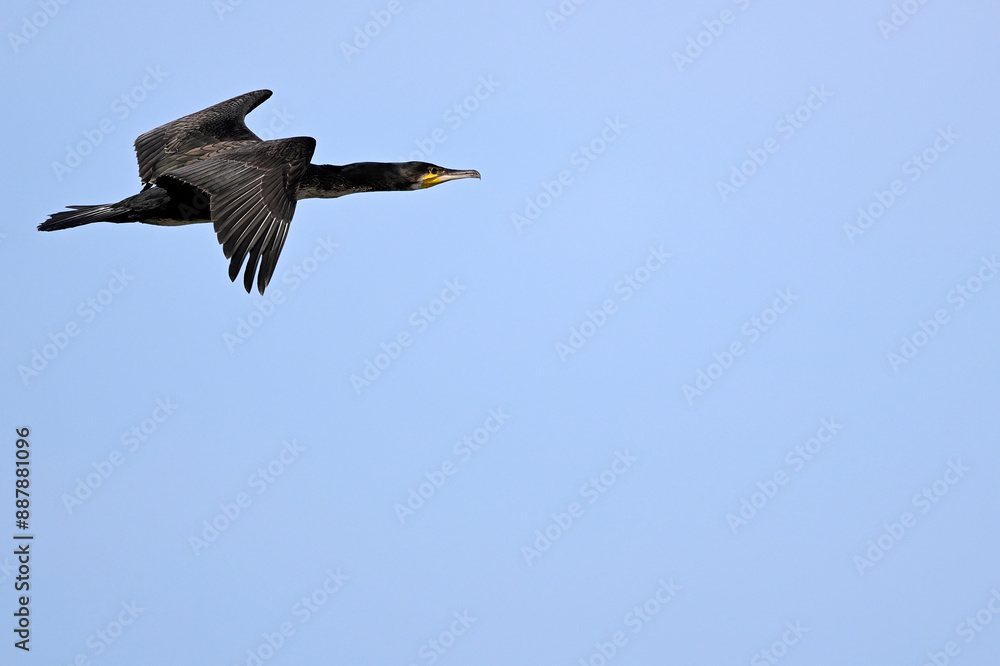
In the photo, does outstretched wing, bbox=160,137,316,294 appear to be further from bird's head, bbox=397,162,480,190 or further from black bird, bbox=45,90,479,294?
bird's head, bbox=397,162,480,190

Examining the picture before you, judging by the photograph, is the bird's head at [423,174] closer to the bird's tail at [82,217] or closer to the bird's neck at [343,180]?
the bird's neck at [343,180]

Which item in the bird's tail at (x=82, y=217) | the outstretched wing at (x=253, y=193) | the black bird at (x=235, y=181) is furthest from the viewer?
the bird's tail at (x=82, y=217)

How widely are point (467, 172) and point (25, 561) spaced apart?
289 inches

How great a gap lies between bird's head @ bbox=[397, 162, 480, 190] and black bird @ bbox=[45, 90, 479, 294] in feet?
0.04

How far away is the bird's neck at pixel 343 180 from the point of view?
17156mm

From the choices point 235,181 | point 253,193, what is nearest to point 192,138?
point 235,181

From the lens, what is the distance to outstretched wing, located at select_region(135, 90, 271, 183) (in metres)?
17.5

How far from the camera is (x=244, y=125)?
19.3 metres

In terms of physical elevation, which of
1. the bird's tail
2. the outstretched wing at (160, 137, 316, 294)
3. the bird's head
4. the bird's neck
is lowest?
the bird's tail

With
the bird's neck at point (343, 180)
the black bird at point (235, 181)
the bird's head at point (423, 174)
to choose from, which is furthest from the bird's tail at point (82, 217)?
the bird's head at point (423, 174)

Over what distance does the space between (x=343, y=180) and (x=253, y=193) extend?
2.50 metres

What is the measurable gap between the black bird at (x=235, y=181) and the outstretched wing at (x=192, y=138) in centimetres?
1

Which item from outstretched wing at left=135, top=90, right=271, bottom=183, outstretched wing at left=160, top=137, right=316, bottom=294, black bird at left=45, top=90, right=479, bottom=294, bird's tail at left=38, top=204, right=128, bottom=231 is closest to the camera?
outstretched wing at left=160, top=137, right=316, bottom=294

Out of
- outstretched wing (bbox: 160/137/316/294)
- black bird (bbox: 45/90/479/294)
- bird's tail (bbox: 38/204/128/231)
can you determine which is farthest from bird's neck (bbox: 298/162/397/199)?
bird's tail (bbox: 38/204/128/231)
